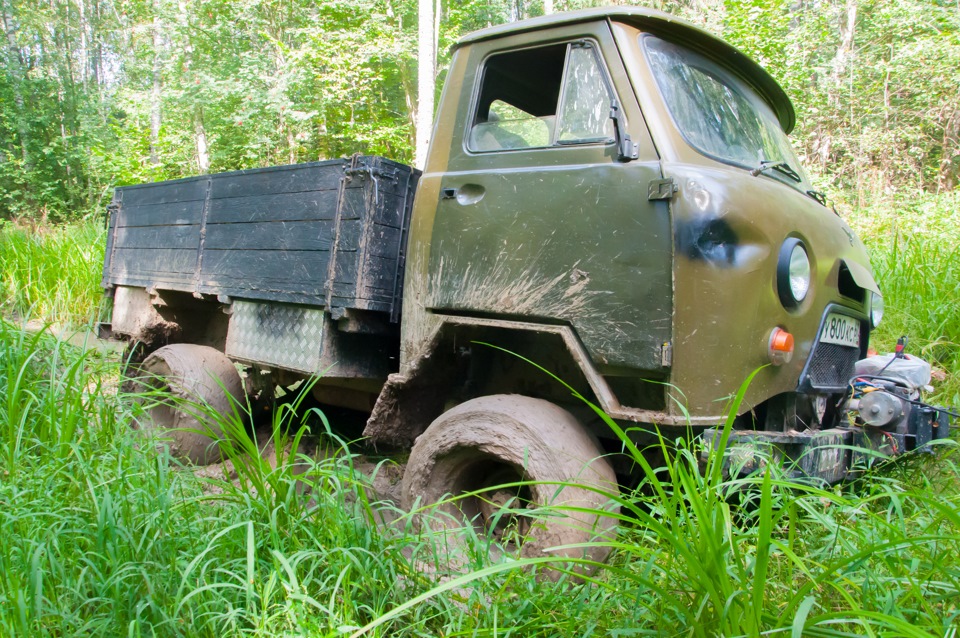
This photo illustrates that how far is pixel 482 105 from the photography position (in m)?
3.13

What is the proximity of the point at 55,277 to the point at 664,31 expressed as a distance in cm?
721

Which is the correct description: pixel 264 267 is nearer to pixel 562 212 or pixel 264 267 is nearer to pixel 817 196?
pixel 562 212

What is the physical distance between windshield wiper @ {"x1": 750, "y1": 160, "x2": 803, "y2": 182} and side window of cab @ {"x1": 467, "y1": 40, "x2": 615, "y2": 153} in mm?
633

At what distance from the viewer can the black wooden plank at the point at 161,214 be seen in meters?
4.36

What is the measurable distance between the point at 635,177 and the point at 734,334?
0.68m

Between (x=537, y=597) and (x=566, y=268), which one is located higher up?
(x=566, y=268)

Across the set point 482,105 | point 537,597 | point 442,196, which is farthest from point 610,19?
point 537,597

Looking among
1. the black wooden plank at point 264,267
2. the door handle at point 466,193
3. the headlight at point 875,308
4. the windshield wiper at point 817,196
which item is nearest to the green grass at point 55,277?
the black wooden plank at point 264,267

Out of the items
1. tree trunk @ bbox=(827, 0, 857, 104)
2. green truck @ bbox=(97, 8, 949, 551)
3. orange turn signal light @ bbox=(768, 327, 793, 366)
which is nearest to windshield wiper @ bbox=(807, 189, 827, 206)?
green truck @ bbox=(97, 8, 949, 551)

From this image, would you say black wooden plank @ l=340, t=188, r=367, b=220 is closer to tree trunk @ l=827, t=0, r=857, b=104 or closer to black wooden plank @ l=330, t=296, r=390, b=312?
black wooden plank @ l=330, t=296, r=390, b=312

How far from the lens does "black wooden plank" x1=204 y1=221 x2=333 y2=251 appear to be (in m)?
3.40

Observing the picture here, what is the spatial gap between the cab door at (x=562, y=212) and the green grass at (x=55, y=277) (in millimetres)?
5169

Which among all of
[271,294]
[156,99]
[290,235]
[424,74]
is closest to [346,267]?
[290,235]

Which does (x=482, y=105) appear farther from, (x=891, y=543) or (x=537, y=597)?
(x=891, y=543)
